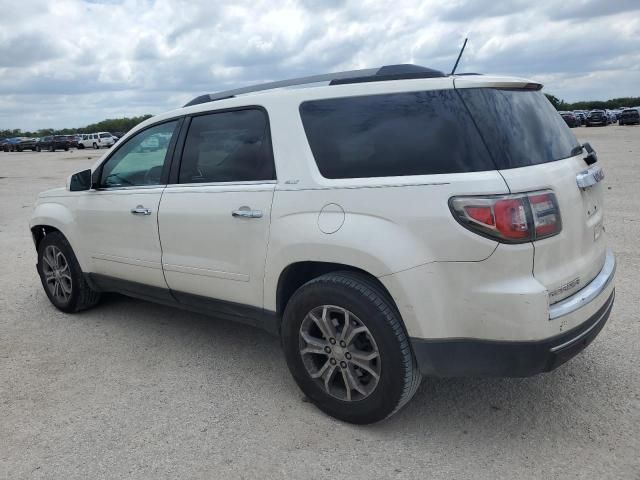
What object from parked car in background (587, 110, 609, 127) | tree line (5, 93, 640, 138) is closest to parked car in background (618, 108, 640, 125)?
parked car in background (587, 110, 609, 127)

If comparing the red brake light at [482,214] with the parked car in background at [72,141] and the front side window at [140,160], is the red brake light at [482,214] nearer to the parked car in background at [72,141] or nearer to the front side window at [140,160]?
the front side window at [140,160]

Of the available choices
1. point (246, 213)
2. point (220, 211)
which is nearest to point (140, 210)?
point (220, 211)

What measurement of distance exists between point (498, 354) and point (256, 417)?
57.6 inches

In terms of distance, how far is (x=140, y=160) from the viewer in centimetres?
437

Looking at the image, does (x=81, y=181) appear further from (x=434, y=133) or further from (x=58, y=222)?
(x=434, y=133)

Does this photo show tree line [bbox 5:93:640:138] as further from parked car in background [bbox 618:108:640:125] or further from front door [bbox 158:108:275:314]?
front door [bbox 158:108:275:314]

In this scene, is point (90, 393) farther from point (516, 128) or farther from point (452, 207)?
point (516, 128)

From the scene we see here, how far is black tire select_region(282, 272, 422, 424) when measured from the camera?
2.81m

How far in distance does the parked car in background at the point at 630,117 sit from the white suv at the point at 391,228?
2090 inches

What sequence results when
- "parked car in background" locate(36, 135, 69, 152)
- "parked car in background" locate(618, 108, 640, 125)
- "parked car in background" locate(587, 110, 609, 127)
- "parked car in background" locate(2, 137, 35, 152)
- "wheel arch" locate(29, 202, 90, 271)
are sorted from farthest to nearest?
"parked car in background" locate(2, 137, 35, 152), "parked car in background" locate(36, 135, 69, 152), "parked car in background" locate(587, 110, 609, 127), "parked car in background" locate(618, 108, 640, 125), "wheel arch" locate(29, 202, 90, 271)

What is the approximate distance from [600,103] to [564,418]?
111 meters

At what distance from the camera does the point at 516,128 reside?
9.08 feet

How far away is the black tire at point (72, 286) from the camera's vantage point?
4977 millimetres

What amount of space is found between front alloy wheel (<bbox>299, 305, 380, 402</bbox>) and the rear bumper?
30 centimetres
